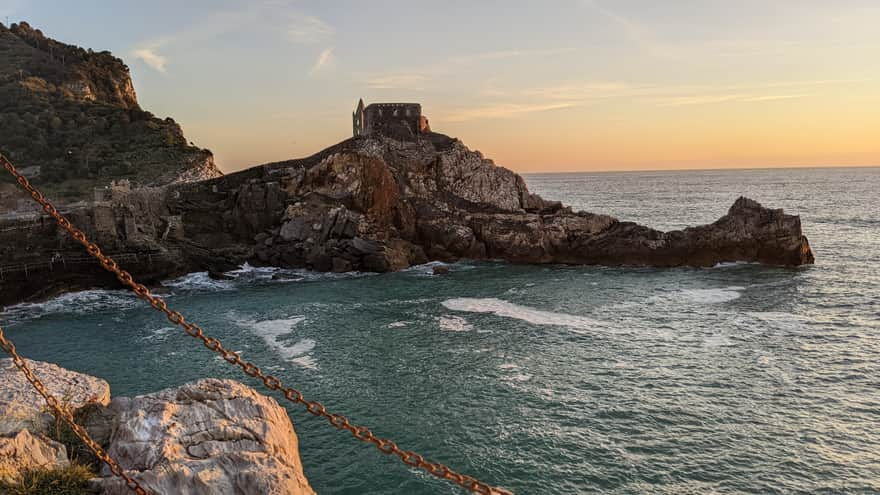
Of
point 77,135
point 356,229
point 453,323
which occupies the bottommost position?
point 453,323

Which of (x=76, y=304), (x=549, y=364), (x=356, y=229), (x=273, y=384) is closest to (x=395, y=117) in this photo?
(x=356, y=229)

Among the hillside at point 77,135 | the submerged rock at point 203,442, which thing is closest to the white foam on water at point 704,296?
the submerged rock at point 203,442

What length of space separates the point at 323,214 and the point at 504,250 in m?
16.9

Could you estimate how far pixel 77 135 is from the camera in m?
64.8

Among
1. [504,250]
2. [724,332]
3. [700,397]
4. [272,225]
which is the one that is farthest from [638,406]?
[272,225]

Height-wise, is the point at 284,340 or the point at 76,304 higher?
the point at 76,304

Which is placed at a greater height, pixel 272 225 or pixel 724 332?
pixel 272 225

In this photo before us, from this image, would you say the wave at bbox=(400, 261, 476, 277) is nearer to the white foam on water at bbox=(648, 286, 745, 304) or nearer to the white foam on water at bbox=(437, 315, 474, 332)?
the white foam on water at bbox=(437, 315, 474, 332)

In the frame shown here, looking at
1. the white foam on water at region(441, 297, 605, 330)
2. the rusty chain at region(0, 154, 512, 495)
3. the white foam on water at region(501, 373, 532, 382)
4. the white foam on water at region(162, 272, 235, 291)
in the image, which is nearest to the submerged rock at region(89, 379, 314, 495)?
the rusty chain at region(0, 154, 512, 495)

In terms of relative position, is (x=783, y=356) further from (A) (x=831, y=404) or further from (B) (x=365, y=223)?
(B) (x=365, y=223)

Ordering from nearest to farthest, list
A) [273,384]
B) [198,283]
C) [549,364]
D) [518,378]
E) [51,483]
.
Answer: [273,384]
[51,483]
[518,378]
[549,364]
[198,283]

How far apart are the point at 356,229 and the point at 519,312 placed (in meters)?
20.6

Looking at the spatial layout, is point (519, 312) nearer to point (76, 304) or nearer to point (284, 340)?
point (284, 340)

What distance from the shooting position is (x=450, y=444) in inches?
625
